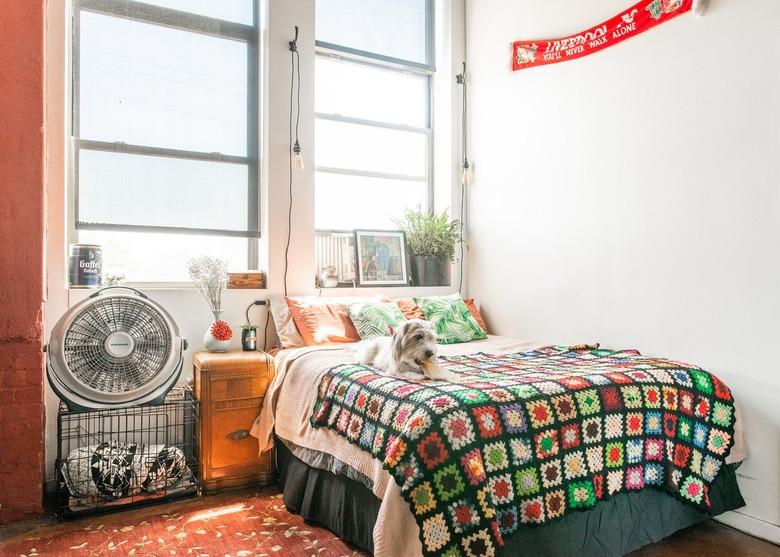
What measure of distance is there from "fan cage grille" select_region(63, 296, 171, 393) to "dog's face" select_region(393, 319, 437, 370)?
1123mm

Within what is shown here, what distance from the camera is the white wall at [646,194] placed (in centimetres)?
260

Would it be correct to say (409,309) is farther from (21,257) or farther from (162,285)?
(21,257)

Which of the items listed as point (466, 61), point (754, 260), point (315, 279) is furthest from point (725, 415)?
point (466, 61)

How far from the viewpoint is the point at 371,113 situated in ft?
14.1

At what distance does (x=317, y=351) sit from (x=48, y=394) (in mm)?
1435

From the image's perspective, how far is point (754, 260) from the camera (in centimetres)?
262

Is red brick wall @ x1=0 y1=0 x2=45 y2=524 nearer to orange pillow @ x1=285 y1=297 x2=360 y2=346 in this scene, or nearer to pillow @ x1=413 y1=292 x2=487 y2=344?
orange pillow @ x1=285 y1=297 x2=360 y2=346

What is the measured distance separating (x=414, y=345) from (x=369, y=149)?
2.26m

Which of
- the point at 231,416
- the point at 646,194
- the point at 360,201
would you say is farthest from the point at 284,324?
the point at 646,194

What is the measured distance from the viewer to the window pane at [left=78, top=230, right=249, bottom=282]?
11.0 ft

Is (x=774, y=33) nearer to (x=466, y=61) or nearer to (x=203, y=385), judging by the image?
(x=466, y=61)

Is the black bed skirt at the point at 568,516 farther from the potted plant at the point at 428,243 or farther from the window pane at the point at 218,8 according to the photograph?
the window pane at the point at 218,8

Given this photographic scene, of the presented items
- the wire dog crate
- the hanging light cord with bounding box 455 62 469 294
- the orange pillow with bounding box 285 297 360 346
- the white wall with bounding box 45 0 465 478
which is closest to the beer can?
the white wall with bounding box 45 0 465 478

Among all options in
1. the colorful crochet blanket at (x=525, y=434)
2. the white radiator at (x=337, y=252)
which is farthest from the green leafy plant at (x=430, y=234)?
the colorful crochet blanket at (x=525, y=434)
